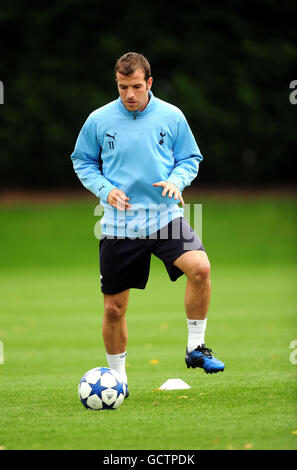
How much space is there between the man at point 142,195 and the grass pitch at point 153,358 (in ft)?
2.56

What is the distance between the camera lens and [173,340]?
1146 cm

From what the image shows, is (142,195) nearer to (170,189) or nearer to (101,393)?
(170,189)

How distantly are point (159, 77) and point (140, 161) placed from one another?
109 ft

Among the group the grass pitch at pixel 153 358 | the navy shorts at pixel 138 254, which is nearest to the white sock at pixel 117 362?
the grass pitch at pixel 153 358

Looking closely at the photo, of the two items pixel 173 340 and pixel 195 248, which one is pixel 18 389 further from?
pixel 173 340

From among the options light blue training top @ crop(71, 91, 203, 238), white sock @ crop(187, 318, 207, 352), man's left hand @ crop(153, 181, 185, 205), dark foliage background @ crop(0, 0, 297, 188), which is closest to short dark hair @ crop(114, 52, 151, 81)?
light blue training top @ crop(71, 91, 203, 238)

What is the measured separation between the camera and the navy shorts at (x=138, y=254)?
6.67 meters

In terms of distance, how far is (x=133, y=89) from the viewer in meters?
6.61

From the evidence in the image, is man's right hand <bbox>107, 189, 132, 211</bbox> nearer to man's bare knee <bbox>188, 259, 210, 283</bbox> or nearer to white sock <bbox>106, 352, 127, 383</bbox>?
man's bare knee <bbox>188, 259, 210, 283</bbox>

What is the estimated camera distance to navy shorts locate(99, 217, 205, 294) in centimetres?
667

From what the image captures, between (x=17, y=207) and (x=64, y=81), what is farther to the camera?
(x=64, y=81)

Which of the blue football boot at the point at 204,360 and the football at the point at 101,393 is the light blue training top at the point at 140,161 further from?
the football at the point at 101,393
